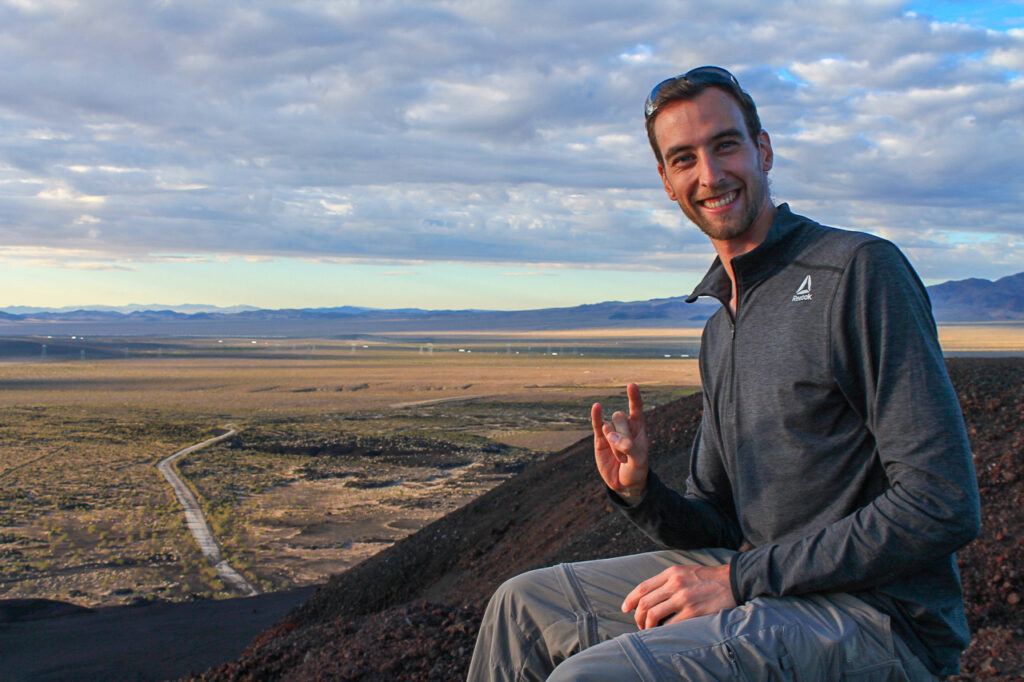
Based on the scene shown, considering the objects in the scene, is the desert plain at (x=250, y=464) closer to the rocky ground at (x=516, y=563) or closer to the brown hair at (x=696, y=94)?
the rocky ground at (x=516, y=563)

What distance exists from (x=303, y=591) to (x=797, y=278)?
34.1ft

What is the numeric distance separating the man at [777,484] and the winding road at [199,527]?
32.4 ft

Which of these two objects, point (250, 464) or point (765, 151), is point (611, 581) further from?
point (250, 464)

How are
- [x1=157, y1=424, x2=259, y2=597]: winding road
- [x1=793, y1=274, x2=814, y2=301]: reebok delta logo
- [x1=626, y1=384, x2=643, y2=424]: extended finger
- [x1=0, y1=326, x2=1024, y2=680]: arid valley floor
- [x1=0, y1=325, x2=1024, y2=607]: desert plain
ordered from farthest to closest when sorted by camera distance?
[x1=0, y1=325, x2=1024, y2=607]: desert plain
[x1=157, y1=424, x2=259, y2=597]: winding road
[x1=0, y1=326, x2=1024, y2=680]: arid valley floor
[x1=626, y1=384, x2=643, y2=424]: extended finger
[x1=793, y1=274, x2=814, y2=301]: reebok delta logo

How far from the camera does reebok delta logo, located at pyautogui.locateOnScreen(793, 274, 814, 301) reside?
219 centimetres

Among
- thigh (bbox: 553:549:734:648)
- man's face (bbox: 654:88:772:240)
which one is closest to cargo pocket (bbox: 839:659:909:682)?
thigh (bbox: 553:549:734:648)

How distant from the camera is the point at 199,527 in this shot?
15.2 metres

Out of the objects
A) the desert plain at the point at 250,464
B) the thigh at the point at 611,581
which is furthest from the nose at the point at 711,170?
the desert plain at the point at 250,464

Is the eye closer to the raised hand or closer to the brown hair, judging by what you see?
the brown hair

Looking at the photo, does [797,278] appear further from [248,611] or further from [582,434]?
[582,434]

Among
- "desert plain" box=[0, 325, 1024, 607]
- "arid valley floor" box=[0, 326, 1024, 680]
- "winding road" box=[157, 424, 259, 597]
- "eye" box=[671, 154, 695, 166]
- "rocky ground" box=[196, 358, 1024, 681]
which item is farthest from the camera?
"desert plain" box=[0, 325, 1024, 607]

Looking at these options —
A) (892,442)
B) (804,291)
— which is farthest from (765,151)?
(892,442)

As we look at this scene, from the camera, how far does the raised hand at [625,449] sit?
2.39m

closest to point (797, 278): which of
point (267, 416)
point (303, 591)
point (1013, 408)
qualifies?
point (1013, 408)
